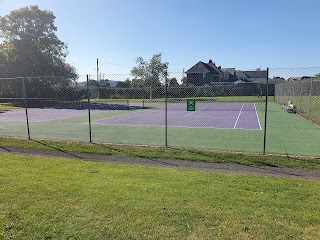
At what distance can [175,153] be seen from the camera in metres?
10.2

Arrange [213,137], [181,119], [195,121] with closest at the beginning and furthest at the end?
[213,137]
[195,121]
[181,119]

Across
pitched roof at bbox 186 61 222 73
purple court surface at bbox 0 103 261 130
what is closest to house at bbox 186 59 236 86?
pitched roof at bbox 186 61 222 73

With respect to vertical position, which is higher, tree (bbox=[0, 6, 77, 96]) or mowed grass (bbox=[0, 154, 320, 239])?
tree (bbox=[0, 6, 77, 96])

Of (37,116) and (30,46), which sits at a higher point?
(30,46)

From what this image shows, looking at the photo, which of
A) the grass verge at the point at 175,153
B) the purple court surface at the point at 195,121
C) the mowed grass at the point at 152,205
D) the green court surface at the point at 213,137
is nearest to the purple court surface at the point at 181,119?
the purple court surface at the point at 195,121

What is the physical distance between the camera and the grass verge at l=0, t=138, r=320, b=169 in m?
8.99

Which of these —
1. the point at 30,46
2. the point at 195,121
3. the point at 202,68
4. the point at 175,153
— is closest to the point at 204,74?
the point at 202,68

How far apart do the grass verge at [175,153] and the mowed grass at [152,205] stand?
182cm

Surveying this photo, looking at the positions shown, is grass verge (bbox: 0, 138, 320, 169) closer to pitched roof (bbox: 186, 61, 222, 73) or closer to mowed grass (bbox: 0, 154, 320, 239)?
mowed grass (bbox: 0, 154, 320, 239)

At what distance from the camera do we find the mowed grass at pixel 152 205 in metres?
4.46

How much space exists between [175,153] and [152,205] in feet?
15.9

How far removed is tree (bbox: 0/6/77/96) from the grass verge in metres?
30.4

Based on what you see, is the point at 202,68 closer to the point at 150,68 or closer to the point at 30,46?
the point at 150,68

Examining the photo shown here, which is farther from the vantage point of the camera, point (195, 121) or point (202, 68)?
point (202, 68)
